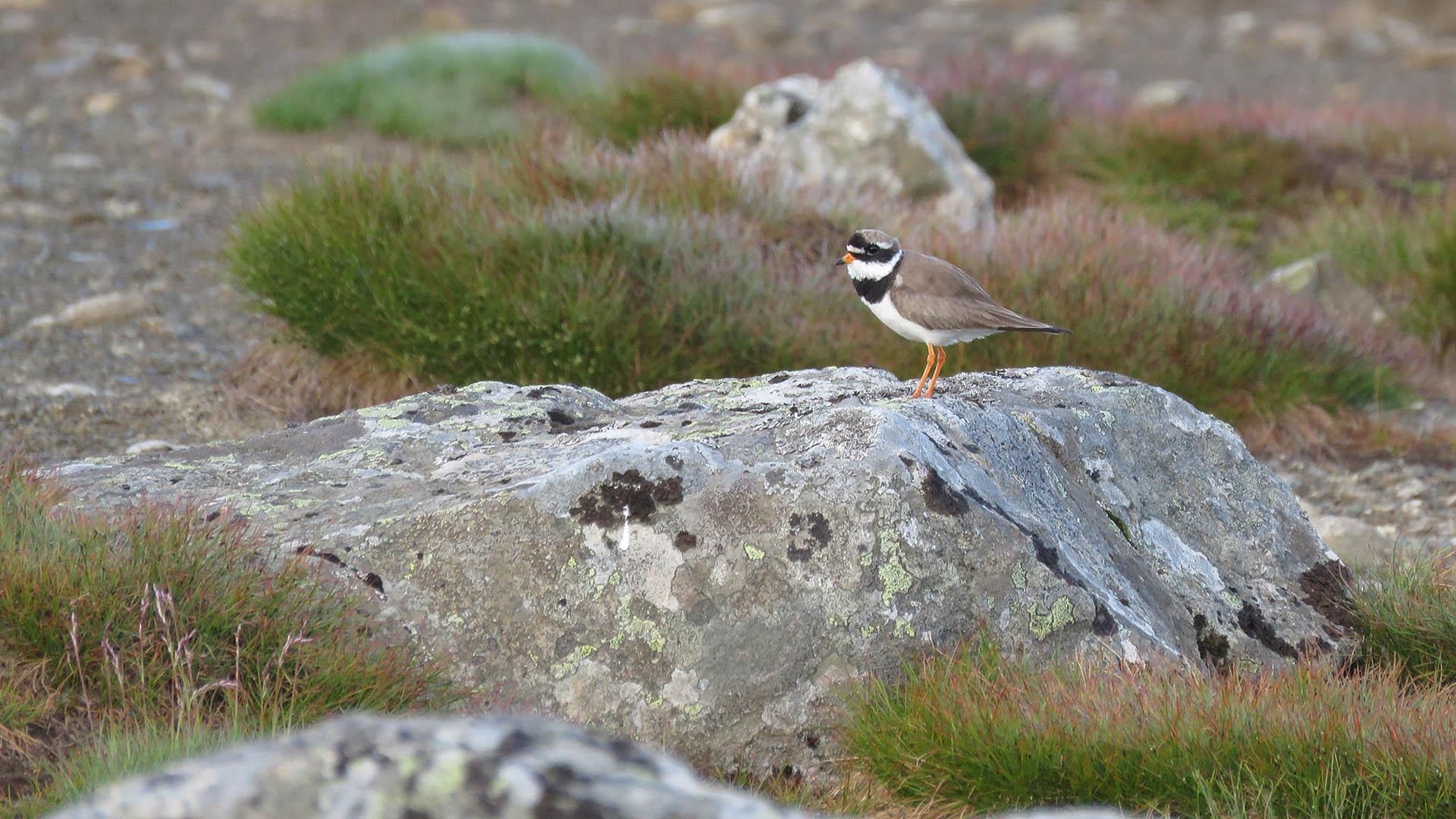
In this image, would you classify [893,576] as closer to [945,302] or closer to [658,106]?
[945,302]

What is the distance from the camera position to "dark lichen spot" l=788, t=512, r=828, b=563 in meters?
3.80

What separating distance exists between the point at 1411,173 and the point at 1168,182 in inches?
87.6

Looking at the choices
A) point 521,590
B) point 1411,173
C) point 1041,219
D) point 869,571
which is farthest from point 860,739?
point 1411,173

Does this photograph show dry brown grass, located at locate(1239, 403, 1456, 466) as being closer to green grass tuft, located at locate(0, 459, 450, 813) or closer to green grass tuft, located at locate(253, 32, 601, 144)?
green grass tuft, located at locate(0, 459, 450, 813)

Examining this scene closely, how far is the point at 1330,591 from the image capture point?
471 centimetres

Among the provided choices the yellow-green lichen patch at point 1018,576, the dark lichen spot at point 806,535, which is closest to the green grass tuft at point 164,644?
the dark lichen spot at point 806,535

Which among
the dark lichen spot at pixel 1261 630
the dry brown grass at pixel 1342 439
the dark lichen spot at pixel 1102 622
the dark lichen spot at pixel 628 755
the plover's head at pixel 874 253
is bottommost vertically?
the dry brown grass at pixel 1342 439

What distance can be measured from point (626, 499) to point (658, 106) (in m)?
8.12

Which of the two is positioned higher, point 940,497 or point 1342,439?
point 940,497

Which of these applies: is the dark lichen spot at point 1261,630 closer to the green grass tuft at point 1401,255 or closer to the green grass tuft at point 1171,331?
the green grass tuft at point 1171,331

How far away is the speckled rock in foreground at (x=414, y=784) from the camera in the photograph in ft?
6.19

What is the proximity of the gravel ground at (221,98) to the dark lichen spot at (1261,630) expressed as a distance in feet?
7.09

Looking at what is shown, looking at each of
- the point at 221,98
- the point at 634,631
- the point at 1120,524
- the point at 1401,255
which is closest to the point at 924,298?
the point at 1120,524

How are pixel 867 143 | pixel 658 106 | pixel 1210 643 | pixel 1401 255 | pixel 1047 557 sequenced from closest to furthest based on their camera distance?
pixel 1047 557
pixel 1210 643
pixel 1401 255
pixel 867 143
pixel 658 106
